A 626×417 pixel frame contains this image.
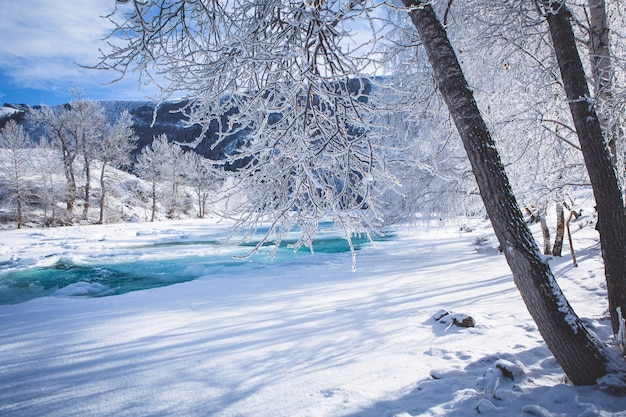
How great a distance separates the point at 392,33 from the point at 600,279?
23.1 feet

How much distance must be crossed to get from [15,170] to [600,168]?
3350 centimetres

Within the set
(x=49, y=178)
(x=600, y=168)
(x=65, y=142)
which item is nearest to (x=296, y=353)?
(x=600, y=168)

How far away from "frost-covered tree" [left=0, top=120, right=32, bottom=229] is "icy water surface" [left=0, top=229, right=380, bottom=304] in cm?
1565

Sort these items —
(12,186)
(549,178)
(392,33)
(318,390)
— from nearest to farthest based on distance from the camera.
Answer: (318,390) → (549,178) → (392,33) → (12,186)

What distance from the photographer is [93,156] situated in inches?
1082

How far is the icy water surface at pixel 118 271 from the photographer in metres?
7.61

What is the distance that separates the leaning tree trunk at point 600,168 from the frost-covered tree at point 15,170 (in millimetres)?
31475

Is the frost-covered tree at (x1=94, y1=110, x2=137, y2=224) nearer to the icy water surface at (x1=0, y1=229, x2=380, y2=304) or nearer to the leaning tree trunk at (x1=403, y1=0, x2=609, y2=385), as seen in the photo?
the icy water surface at (x1=0, y1=229, x2=380, y2=304)

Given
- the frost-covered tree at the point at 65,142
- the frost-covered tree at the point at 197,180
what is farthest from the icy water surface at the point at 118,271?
the frost-covered tree at the point at 197,180

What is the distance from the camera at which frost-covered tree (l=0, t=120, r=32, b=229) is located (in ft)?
74.7

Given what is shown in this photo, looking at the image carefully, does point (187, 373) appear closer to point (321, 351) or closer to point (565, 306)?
point (321, 351)

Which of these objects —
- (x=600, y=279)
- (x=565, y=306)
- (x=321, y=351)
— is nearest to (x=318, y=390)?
(x=321, y=351)

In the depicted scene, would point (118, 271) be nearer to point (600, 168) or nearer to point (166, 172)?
point (600, 168)

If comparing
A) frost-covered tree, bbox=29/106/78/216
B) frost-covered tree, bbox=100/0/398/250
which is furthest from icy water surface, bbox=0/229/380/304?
frost-covered tree, bbox=29/106/78/216
